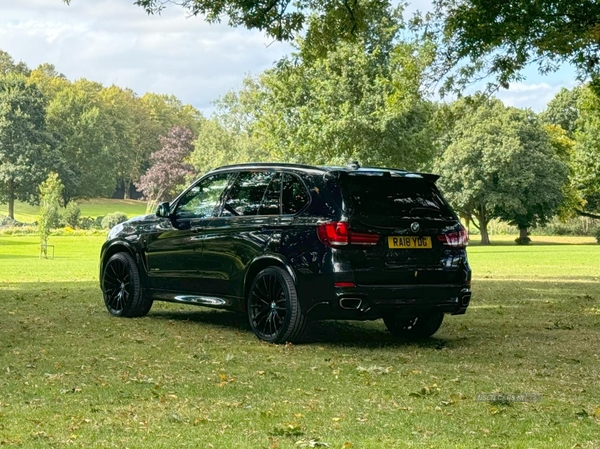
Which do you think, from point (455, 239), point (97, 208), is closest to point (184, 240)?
point (455, 239)

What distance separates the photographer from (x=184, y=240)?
1194 centimetres

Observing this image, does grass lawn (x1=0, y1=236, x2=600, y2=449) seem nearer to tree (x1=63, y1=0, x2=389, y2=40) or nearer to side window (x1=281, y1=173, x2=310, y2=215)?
side window (x1=281, y1=173, x2=310, y2=215)

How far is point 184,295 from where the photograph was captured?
1191 centimetres

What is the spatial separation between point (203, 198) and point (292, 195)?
5.64 feet

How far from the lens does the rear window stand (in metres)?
10.1

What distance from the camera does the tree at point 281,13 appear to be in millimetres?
18469

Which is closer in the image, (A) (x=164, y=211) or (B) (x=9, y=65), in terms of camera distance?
(A) (x=164, y=211)

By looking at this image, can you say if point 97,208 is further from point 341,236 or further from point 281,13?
point 341,236

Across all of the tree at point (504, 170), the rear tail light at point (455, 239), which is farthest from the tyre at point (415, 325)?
the tree at point (504, 170)

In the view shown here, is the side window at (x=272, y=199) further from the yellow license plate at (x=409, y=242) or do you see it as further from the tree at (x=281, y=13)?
the tree at (x=281, y=13)

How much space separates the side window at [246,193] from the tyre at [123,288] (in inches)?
78.9

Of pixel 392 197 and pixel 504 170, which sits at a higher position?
pixel 504 170

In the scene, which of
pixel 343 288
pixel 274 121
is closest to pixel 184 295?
pixel 343 288

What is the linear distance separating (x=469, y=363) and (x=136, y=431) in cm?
422
